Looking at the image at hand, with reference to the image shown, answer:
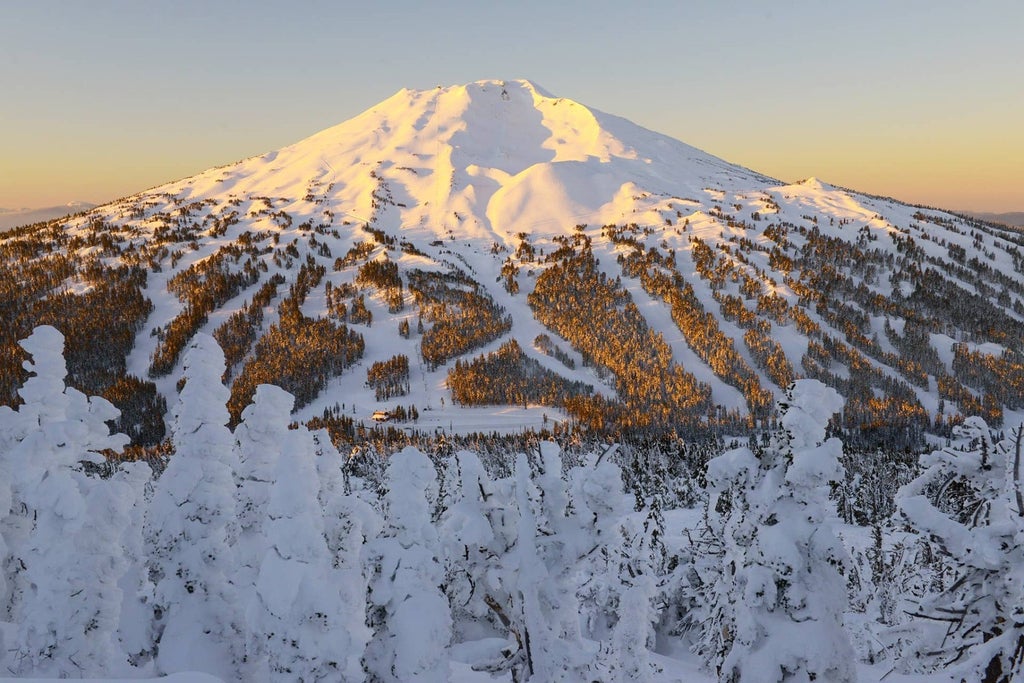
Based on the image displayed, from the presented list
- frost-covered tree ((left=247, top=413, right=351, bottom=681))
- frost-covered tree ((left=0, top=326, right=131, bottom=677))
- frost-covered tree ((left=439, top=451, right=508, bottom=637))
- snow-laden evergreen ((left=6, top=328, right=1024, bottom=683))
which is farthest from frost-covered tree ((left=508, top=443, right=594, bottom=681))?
frost-covered tree ((left=0, top=326, right=131, bottom=677))

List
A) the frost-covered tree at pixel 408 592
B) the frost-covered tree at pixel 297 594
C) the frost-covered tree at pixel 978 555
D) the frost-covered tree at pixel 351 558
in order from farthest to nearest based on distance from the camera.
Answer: the frost-covered tree at pixel 408 592, the frost-covered tree at pixel 351 558, the frost-covered tree at pixel 297 594, the frost-covered tree at pixel 978 555

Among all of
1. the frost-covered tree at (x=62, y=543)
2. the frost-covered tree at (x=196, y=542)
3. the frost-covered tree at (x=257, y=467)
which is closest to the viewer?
the frost-covered tree at (x=196, y=542)

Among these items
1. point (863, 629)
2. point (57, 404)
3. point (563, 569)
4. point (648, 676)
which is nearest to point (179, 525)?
point (57, 404)

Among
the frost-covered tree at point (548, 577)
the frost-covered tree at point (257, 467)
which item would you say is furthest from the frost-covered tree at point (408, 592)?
the frost-covered tree at point (257, 467)

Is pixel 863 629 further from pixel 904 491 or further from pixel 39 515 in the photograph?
pixel 39 515

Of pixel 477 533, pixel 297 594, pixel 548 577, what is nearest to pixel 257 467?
pixel 297 594

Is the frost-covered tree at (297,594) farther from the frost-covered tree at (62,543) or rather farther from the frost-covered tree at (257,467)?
the frost-covered tree at (62,543)

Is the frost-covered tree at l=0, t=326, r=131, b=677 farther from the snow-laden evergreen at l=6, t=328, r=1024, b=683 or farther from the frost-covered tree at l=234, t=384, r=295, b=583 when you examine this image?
the frost-covered tree at l=234, t=384, r=295, b=583

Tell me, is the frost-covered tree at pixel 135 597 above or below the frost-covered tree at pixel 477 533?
below
